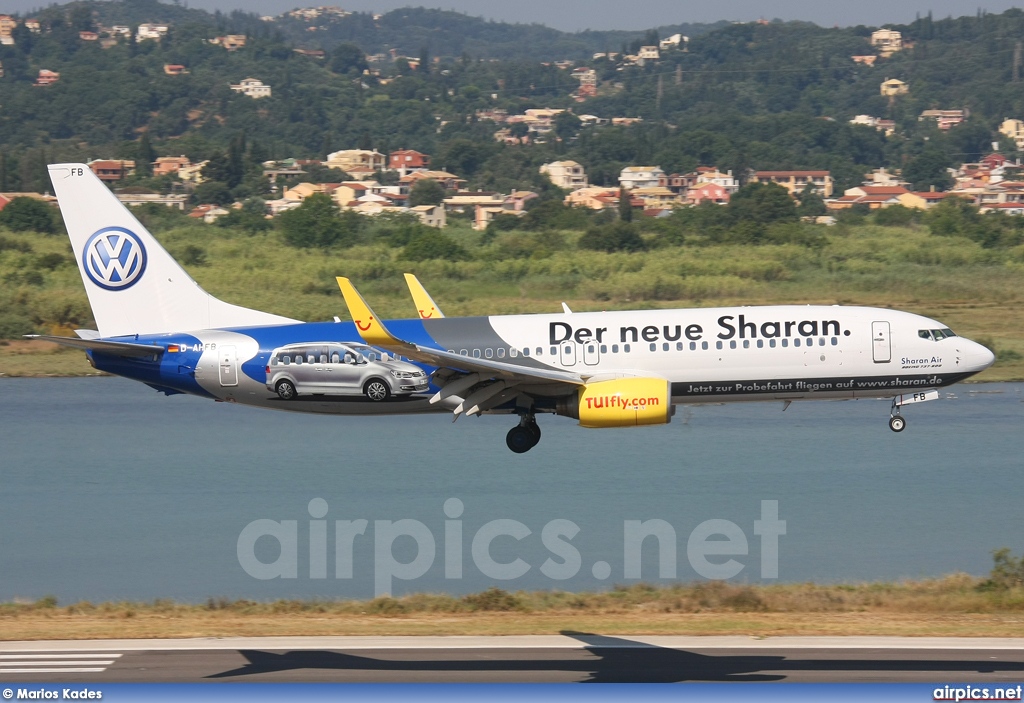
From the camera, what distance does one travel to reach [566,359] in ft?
147

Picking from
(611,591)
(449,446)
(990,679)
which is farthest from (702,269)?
(990,679)

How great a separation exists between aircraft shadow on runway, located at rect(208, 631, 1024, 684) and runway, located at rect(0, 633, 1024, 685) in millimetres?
24

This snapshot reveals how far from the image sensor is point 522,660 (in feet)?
121

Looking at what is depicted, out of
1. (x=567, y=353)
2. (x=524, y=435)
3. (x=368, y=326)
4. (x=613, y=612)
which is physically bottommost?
(x=613, y=612)

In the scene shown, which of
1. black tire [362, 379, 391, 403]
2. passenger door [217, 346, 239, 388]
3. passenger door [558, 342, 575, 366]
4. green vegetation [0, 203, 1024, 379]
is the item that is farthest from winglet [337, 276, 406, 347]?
green vegetation [0, 203, 1024, 379]

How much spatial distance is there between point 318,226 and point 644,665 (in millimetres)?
125950

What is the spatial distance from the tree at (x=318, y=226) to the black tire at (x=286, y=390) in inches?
4302

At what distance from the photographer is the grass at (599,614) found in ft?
140

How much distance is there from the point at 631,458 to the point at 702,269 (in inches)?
2155

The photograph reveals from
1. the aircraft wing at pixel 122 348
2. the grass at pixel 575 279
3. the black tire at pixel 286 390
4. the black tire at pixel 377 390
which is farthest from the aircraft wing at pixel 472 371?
the grass at pixel 575 279

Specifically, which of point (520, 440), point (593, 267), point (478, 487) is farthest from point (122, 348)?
point (593, 267)

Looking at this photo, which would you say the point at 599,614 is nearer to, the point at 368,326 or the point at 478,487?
the point at 368,326

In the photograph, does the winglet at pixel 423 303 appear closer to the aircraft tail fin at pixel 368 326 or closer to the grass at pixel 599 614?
the aircraft tail fin at pixel 368 326

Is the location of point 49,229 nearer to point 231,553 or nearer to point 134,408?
point 134,408
